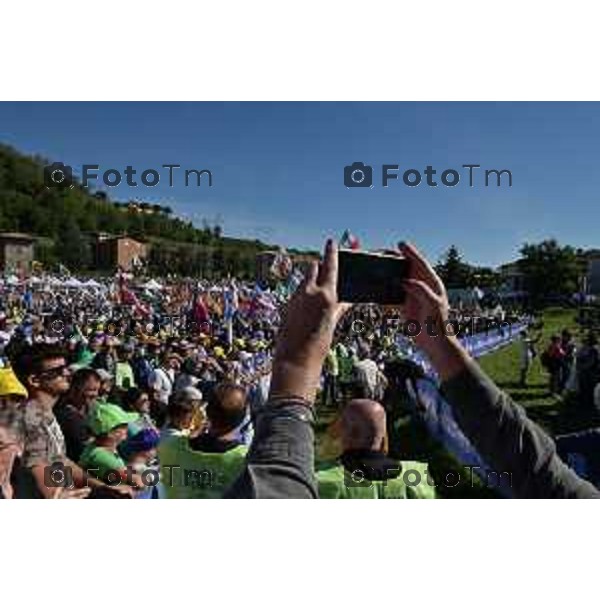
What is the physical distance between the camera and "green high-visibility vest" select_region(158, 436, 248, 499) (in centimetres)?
388

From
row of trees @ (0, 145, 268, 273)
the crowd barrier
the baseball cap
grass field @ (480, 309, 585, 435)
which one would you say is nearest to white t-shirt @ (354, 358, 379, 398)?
Result: the crowd barrier

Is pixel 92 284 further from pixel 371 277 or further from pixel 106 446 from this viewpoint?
pixel 371 277

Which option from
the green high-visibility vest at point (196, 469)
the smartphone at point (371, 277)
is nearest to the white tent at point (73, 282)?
the green high-visibility vest at point (196, 469)

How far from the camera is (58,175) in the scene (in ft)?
18.9

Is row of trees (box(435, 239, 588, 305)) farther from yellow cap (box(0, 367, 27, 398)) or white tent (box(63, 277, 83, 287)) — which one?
white tent (box(63, 277, 83, 287))

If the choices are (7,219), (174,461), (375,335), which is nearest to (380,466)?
(174,461)

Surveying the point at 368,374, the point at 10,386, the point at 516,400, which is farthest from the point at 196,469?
the point at 516,400

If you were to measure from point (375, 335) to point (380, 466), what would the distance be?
18.2 feet

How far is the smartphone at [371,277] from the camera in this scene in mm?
1604

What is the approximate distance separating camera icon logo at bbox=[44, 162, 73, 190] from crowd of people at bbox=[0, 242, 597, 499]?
3.62 feet

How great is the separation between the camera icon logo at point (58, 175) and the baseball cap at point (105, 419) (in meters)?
1.47

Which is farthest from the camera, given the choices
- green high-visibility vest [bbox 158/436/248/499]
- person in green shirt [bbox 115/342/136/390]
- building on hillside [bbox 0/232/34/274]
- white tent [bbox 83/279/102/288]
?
white tent [bbox 83/279/102/288]

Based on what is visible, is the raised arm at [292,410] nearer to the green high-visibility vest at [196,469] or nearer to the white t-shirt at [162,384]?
the green high-visibility vest at [196,469]

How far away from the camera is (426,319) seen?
1.61 metres
